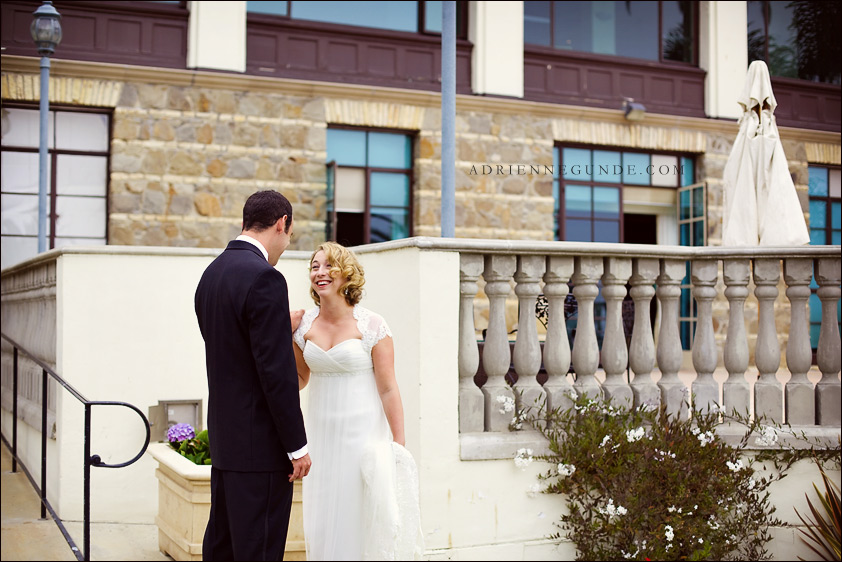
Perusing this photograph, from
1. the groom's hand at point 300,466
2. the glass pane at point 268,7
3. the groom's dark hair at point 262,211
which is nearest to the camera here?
the groom's hand at point 300,466

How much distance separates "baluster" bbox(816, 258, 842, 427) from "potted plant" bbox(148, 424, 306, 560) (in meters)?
3.34

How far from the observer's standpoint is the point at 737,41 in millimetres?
15336

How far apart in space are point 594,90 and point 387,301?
9843mm

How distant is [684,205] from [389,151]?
5215mm

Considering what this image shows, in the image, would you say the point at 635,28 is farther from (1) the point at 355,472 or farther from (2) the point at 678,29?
(1) the point at 355,472

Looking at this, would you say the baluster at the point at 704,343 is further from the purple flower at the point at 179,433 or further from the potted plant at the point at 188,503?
the purple flower at the point at 179,433

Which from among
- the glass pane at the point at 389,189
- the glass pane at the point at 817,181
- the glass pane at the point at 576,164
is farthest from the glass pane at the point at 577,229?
the glass pane at the point at 817,181

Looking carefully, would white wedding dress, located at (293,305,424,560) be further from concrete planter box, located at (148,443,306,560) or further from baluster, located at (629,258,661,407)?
baluster, located at (629,258,661,407)

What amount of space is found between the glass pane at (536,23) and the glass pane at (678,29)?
2247 mm

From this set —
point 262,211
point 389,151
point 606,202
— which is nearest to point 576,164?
point 606,202

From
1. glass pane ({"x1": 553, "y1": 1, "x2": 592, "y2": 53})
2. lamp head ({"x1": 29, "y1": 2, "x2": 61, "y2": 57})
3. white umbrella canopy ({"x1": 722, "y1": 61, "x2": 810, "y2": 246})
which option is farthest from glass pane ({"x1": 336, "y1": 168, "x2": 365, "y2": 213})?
white umbrella canopy ({"x1": 722, "y1": 61, "x2": 810, "y2": 246})

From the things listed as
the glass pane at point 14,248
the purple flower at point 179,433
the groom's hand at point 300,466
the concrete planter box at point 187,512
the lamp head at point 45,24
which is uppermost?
the lamp head at point 45,24

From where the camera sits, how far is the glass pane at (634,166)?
1451cm

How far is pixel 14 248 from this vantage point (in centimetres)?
1165
